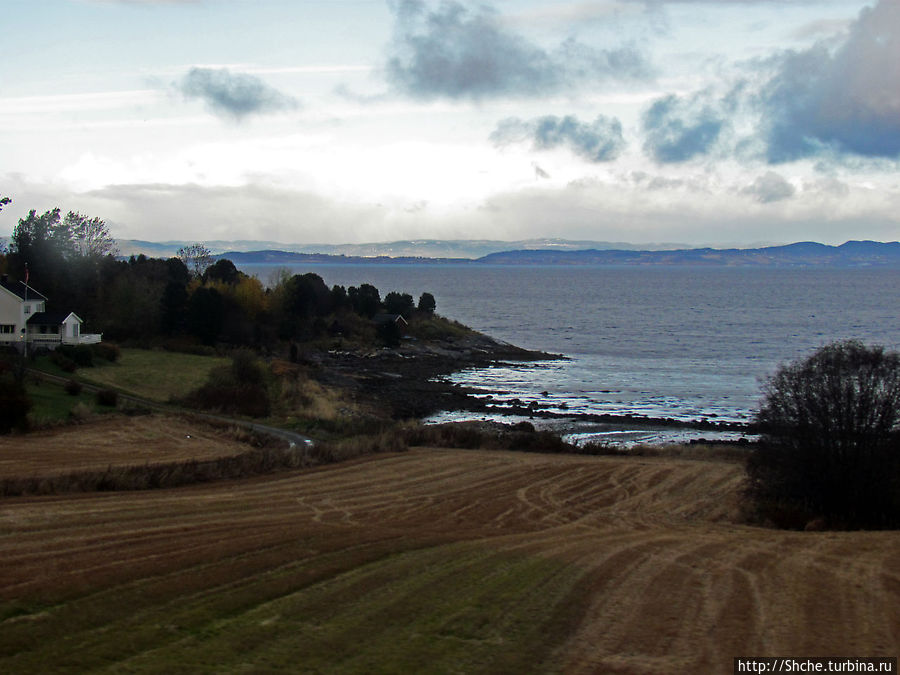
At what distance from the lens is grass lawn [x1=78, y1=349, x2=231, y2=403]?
149 feet

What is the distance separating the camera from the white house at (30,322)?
53.7 metres

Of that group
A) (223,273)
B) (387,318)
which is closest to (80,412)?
(387,318)

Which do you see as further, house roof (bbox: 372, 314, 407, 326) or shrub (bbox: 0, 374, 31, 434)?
house roof (bbox: 372, 314, 407, 326)

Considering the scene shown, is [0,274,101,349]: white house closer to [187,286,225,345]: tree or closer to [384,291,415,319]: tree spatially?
[187,286,225,345]: tree

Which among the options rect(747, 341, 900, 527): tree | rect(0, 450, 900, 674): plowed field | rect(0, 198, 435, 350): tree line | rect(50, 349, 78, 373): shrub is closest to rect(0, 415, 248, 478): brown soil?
rect(0, 450, 900, 674): plowed field

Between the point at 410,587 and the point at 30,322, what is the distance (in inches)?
1992

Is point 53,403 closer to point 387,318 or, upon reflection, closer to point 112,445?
point 112,445

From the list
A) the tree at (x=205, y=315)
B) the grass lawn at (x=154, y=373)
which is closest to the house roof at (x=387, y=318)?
the tree at (x=205, y=315)

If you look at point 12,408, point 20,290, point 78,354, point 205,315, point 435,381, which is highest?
point 20,290

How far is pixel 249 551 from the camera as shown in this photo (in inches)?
555

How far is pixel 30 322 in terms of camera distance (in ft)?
180

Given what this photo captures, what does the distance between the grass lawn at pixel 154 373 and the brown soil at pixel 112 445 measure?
9934mm

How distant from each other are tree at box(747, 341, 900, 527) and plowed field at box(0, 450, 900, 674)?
136 inches

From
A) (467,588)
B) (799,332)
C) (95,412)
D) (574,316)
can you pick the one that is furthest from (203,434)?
(574,316)
